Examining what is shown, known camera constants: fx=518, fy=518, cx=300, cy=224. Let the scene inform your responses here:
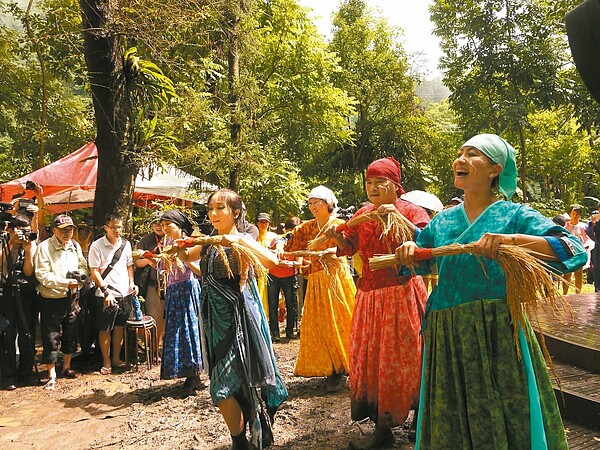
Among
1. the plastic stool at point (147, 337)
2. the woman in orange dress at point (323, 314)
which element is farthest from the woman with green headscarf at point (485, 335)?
the plastic stool at point (147, 337)

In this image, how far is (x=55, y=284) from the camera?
241 inches

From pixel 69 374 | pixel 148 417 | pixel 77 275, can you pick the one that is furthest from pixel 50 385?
pixel 148 417

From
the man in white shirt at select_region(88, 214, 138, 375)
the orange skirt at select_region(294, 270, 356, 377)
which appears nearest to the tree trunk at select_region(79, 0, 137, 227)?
the man in white shirt at select_region(88, 214, 138, 375)

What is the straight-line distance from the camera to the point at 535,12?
15.5m

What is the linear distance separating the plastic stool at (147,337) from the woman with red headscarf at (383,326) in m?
3.45

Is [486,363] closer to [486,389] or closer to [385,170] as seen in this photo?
[486,389]

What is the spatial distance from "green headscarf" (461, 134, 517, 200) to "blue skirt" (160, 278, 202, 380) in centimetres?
372

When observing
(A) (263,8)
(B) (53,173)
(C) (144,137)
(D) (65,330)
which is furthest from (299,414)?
(A) (263,8)

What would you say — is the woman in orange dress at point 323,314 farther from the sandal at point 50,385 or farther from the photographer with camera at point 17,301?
the photographer with camera at point 17,301

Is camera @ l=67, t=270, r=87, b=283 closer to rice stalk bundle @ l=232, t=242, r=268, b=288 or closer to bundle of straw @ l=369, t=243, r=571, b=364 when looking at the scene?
rice stalk bundle @ l=232, t=242, r=268, b=288

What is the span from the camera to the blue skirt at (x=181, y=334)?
220 inches

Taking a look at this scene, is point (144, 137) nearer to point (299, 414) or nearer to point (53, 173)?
point (53, 173)

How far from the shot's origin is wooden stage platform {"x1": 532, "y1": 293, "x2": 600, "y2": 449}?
3.68 metres

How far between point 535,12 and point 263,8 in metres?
8.16
